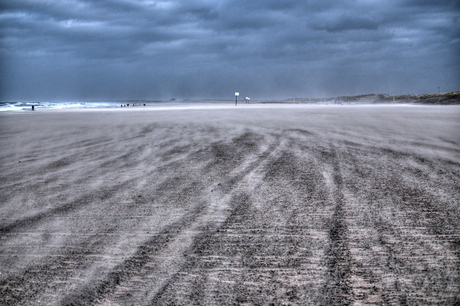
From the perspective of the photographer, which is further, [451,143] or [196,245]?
[451,143]

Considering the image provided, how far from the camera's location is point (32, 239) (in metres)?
2.01

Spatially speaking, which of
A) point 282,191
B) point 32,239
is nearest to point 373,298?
point 282,191

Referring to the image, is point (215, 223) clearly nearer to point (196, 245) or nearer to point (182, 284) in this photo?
point (196, 245)

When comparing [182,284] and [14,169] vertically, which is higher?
[14,169]

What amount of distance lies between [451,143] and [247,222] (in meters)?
4.98

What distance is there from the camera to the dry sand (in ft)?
4.83

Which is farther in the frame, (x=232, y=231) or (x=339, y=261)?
(x=232, y=231)

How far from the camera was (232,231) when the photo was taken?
2.09 metres

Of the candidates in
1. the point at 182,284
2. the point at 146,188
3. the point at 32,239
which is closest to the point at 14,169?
the point at 146,188

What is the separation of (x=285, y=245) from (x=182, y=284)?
0.65m

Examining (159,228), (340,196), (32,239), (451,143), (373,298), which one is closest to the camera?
(373,298)

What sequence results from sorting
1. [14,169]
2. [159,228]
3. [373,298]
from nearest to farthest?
[373,298] → [159,228] → [14,169]

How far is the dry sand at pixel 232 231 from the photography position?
57.9 inches

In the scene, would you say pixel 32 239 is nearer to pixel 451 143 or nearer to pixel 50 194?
pixel 50 194
